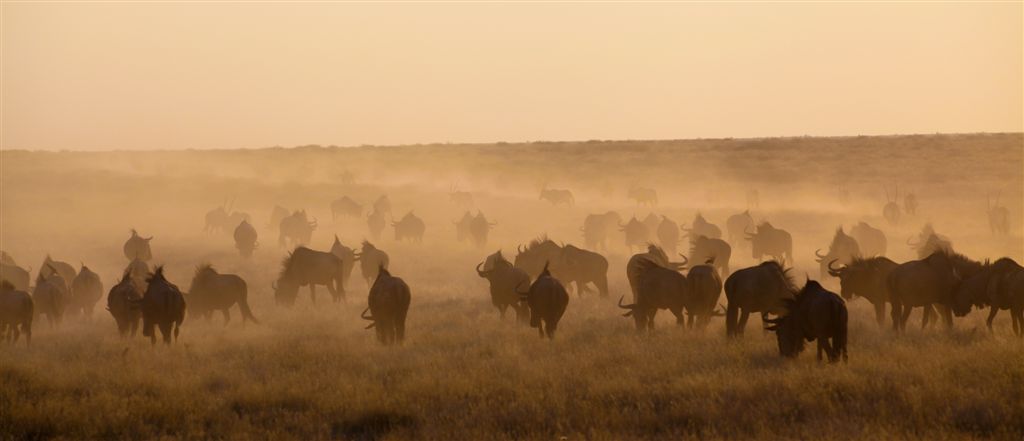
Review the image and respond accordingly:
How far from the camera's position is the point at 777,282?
46.0 ft

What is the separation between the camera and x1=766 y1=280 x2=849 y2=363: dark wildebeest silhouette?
11.8 m

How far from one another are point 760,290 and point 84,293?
15082 millimetres

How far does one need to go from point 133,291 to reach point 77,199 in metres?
38.6

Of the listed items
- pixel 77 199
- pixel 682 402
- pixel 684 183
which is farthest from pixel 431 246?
pixel 684 183

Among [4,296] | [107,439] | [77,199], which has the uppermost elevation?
[77,199]

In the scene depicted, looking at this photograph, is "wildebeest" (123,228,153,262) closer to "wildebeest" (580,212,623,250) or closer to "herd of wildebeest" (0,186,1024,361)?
"herd of wildebeest" (0,186,1024,361)

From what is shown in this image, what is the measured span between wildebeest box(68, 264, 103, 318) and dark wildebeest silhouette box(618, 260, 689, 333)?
41.1 ft

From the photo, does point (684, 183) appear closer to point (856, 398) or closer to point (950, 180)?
point (950, 180)

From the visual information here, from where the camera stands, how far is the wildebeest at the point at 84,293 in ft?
63.6

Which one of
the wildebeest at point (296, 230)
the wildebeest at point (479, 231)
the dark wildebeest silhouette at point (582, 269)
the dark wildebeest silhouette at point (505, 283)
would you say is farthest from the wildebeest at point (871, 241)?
the wildebeest at point (296, 230)

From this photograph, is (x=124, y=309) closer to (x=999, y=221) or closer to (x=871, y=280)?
(x=871, y=280)

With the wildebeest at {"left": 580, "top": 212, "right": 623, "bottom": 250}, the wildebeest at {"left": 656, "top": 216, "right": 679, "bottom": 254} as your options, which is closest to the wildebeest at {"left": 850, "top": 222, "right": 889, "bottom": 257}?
the wildebeest at {"left": 656, "top": 216, "right": 679, "bottom": 254}

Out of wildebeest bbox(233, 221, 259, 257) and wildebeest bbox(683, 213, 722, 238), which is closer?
wildebeest bbox(233, 221, 259, 257)

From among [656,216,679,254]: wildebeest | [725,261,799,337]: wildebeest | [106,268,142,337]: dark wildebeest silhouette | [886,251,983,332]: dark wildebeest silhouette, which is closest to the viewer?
[725,261,799,337]: wildebeest
